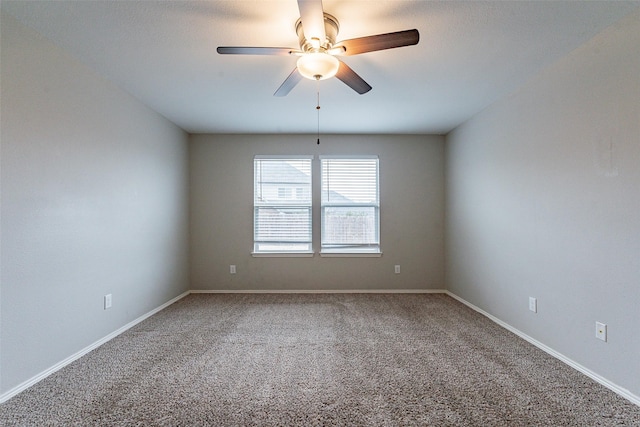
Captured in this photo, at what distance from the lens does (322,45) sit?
73.1 inches

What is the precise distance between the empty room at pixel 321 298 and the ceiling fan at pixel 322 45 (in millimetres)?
15

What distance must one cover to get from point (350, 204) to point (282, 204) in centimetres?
103

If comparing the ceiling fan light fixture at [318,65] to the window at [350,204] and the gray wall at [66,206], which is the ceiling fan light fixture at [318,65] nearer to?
the gray wall at [66,206]

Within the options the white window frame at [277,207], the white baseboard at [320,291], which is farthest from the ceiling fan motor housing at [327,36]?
the white baseboard at [320,291]

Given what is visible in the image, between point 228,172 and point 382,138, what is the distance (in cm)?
237

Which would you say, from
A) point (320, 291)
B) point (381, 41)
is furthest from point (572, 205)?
point (320, 291)

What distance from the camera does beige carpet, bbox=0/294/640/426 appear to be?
172 cm

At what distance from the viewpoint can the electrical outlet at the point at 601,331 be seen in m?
2.05

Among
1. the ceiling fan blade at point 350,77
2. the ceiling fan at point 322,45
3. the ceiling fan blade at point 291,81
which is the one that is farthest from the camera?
the ceiling fan blade at point 291,81

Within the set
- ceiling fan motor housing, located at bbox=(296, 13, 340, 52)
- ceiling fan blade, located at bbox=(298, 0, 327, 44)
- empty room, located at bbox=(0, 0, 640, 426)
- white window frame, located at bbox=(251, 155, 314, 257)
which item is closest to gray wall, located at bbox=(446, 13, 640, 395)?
empty room, located at bbox=(0, 0, 640, 426)

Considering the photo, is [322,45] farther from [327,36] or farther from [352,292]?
[352,292]

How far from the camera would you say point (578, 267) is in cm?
228

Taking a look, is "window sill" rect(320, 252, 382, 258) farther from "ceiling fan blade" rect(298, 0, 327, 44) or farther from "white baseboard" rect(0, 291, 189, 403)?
"ceiling fan blade" rect(298, 0, 327, 44)

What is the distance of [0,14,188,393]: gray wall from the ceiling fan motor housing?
1844 millimetres
